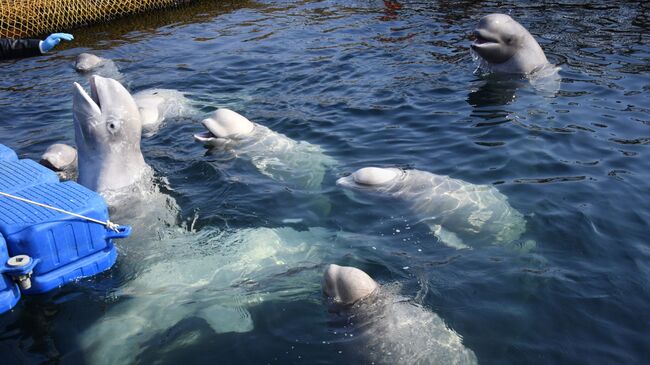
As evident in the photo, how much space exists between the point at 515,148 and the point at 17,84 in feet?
32.0

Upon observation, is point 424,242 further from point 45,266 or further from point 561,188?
point 45,266

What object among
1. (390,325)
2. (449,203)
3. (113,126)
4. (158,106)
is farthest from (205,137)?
(390,325)

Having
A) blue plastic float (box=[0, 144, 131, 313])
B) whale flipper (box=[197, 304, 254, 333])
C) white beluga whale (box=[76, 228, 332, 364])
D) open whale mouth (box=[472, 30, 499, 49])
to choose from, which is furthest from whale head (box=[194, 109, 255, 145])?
open whale mouth (box=[472, 30, 499, 49])

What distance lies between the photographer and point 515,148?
333 inches

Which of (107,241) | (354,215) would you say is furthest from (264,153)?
(107,241)

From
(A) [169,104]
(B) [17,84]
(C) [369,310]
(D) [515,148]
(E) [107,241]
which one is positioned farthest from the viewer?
(B) [17,84]

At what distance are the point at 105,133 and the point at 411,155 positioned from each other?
383cm

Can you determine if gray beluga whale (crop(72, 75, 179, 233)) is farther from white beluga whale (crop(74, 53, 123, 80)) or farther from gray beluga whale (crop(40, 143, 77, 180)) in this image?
white beluga whale (crop(74, 53, 123, 80))

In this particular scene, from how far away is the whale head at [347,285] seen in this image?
5281 mm

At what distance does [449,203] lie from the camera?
7.07 m

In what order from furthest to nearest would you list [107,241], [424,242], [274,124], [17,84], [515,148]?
[17,84] < [274,124] < [515,148] < [424,242] < [107,241]

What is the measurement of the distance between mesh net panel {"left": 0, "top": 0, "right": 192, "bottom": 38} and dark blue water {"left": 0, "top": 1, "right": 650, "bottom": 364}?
1.18m

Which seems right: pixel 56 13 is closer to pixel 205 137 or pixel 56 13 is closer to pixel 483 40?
pixel 205 137

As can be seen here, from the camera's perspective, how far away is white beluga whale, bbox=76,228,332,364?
5344 mm
